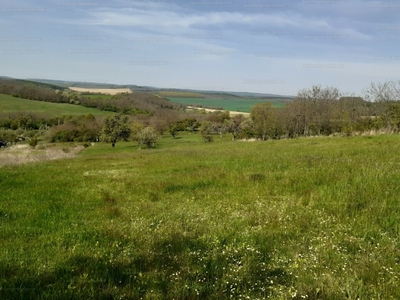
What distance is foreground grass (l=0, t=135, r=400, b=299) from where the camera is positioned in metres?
4.67

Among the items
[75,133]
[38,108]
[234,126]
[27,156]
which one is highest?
[38,108]

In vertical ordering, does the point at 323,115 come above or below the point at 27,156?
above

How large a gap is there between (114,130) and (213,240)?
294ft

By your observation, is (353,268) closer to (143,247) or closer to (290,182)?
(143,247)

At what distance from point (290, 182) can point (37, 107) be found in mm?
165911

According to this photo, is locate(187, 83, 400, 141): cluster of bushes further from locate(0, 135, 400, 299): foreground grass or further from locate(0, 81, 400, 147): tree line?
locate(0, 135, 400, 299): foreground grass

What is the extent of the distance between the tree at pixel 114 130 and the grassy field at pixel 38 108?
59.9 meters

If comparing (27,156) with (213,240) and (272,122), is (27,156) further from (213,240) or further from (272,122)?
(272,122)

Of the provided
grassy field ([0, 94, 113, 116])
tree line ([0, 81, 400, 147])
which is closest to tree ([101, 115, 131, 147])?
tree line ([0, 81, 400, 147])

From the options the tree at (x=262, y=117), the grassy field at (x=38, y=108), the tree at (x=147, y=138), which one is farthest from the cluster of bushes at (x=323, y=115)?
the grassy field at (x=38, y=108)

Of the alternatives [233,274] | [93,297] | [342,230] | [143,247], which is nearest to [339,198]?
[342,230]

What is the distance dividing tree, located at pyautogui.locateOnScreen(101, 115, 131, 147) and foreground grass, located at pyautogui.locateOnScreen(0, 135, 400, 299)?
81.8 m

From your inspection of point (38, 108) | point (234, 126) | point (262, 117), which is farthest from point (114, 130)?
point (38, 108)

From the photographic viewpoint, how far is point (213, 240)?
21.7 feet
